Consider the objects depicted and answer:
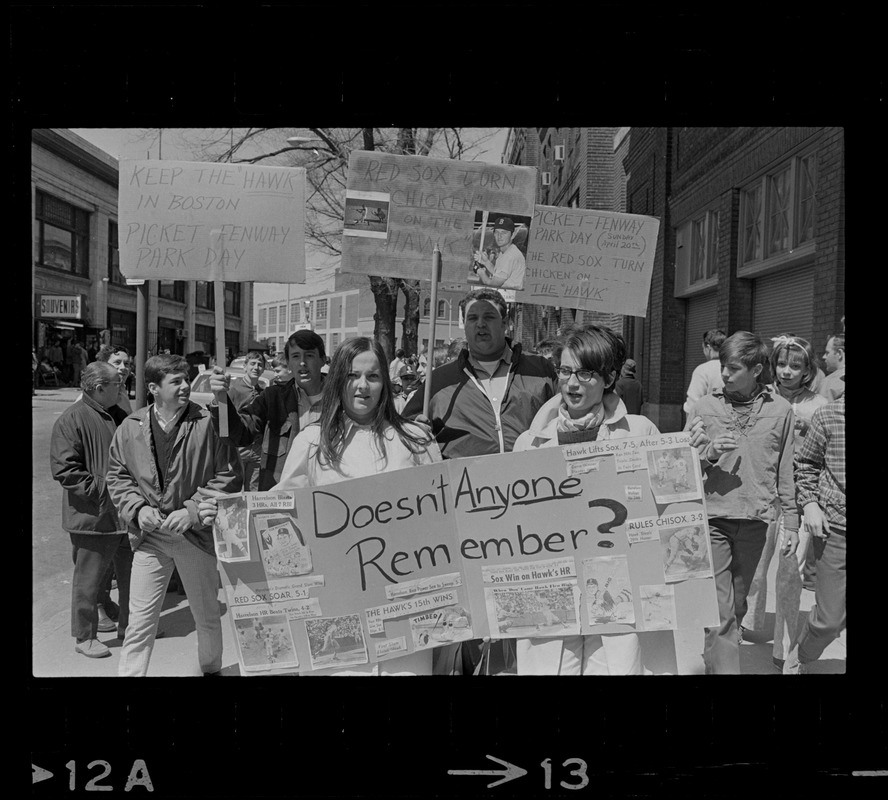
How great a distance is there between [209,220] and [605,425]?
1.89m

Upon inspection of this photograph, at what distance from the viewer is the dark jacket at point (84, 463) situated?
13.3 ft

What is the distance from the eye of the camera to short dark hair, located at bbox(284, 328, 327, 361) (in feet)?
13.2

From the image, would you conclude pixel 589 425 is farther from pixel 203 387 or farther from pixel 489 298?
pixel 203 387

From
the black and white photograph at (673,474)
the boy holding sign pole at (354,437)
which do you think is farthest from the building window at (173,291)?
the black and white photograph at (673,474)

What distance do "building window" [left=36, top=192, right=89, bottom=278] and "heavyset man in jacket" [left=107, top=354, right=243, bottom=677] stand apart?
69 cm

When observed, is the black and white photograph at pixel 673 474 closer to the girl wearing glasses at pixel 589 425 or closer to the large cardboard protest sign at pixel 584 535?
the large cardboard protest sign at pixel 584 535

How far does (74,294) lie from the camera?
3740mm
